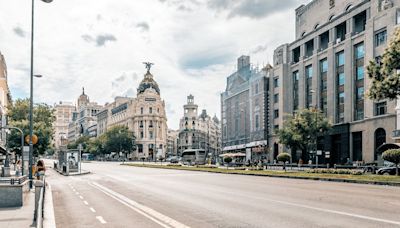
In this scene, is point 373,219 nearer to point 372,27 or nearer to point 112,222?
point 112,222

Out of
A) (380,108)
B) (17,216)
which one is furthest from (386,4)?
(17,216)

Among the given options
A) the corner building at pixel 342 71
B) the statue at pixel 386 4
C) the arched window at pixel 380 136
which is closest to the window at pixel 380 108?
the corner building at pixel 342 71

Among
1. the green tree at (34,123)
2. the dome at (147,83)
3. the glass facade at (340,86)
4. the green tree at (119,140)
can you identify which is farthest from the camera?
the dome at (147,83)

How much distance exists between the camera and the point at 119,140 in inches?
5517

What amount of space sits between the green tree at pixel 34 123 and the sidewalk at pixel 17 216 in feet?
171

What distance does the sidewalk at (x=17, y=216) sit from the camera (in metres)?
12.2

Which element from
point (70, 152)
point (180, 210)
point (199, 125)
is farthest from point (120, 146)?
point (180, 210)

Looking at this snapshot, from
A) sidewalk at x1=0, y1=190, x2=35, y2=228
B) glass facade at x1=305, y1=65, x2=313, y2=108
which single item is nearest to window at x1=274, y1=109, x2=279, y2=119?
glass facade at x1=305, y1=65, x2=313, y2=108

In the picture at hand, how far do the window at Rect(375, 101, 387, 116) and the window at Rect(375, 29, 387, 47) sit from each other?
6.92m

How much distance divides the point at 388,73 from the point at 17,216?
2617cm

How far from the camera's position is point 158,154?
143 meters

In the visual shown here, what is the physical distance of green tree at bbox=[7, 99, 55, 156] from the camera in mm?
66438

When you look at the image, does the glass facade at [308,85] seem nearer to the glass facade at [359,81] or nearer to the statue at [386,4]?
the glass facade at [359,81]

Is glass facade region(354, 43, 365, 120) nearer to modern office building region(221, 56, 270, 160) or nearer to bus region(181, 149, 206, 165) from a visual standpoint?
modern office building region(221, 56, 270, 160)
